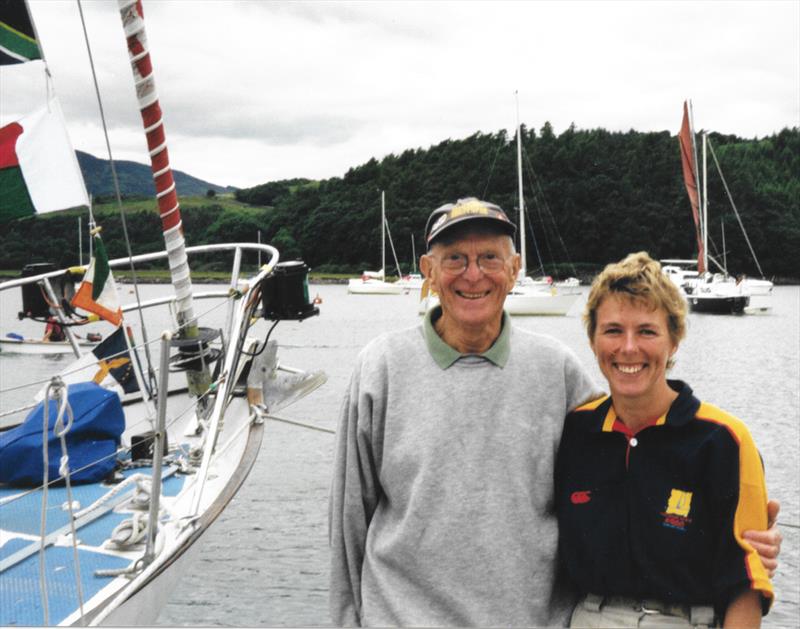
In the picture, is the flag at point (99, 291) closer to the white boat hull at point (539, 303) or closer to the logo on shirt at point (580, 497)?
the logo on shirt at point (580, 497)

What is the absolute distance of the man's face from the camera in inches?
104

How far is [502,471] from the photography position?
2.49m

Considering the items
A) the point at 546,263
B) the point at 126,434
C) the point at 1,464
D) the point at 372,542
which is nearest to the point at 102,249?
the point at 1,464

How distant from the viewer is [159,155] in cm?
734

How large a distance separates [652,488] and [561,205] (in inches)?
4475

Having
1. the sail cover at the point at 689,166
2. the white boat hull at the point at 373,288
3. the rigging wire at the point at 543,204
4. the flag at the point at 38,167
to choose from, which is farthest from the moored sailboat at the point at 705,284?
the rigging wire at the point at 543,204

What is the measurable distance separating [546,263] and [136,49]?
336ft

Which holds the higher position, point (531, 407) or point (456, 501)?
point (531, 407)

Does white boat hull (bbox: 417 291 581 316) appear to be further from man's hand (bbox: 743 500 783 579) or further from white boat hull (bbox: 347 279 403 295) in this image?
man's hand (bbox: 743 500 783 579)

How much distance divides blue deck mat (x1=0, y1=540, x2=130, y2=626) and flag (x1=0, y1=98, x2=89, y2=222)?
2024 millimetres

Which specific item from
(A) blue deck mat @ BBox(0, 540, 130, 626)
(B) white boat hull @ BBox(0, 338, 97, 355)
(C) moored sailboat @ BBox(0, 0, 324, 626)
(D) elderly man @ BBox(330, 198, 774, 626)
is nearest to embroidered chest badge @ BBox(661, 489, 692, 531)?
(D) elderly man @ BBox(330, 198, 774, 626)

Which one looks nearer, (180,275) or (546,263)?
(180,275)

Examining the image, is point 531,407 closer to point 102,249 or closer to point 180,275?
point 102,249

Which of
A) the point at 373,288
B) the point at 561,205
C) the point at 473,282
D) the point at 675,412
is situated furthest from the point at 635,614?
the point at 561,205
